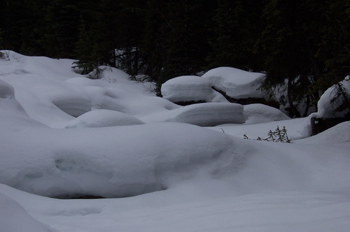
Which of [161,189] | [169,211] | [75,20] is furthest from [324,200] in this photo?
[75,20]

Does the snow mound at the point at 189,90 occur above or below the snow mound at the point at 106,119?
below

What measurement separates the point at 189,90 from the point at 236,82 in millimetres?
1644

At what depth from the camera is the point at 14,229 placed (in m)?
1.18

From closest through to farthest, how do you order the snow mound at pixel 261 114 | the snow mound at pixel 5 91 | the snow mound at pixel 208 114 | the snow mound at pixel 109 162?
the snow mound at pixel 109 162, the snow mound at pixel 5 91, the snow mound at pixel 208 114, the snow mound at pixel 261 114

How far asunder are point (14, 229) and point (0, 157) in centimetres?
190

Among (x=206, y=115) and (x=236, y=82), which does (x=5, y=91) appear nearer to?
(x=206, y=115)

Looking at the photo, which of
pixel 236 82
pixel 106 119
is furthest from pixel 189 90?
pixel 106 119

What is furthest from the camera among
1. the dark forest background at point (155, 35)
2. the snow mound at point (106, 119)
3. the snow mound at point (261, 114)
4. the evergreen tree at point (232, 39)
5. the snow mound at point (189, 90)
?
the evergreen tree at point (232, 39)

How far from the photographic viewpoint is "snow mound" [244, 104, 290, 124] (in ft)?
29.6

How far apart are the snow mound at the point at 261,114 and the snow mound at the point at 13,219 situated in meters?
8.17

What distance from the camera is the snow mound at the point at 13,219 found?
1.18m

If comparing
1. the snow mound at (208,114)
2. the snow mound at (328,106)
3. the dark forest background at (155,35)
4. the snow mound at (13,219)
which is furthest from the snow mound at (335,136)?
the snow mound at (13,219)

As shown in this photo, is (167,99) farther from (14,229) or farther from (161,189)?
(14,229)

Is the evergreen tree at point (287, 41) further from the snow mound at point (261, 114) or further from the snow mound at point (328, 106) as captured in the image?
the snow mound at point (261, 114)
